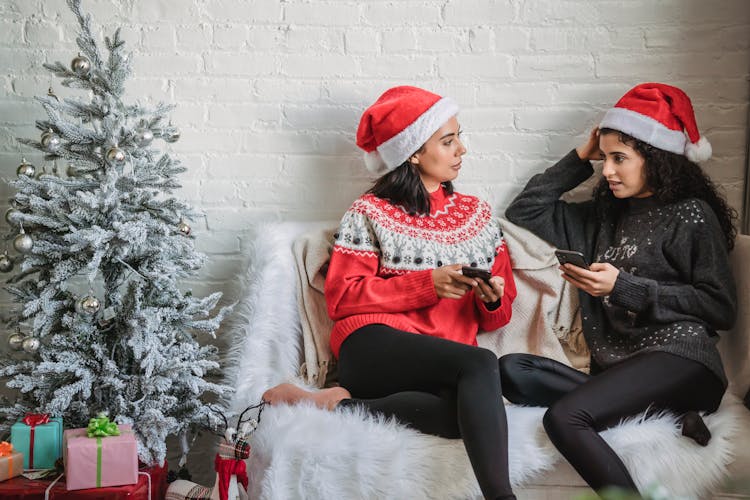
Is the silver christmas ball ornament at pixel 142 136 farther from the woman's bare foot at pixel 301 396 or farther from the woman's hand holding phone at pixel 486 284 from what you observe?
the woman's hand holding phone at pixel 486 284

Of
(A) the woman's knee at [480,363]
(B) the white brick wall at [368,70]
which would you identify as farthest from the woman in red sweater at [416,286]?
(B) the white brick wall at [368,70]

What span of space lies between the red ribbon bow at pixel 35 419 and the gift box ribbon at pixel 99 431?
137 millimetres

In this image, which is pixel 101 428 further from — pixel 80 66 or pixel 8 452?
pixel 80 66

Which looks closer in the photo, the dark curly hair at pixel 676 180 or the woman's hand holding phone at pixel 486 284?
the woman's hand holding phone at pixel 486 284

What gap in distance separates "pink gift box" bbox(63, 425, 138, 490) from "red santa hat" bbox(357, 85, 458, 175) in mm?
1056

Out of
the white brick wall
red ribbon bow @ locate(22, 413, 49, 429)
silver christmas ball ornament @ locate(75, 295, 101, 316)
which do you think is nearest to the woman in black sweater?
the white brick wall

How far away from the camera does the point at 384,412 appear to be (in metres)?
1.91

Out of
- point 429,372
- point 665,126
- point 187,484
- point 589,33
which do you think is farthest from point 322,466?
point 589,33

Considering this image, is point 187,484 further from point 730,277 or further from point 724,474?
point 730,277

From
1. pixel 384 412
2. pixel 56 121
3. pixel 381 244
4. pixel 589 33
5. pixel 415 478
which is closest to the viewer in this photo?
pixel 415 478

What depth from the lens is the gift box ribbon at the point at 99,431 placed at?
192 centimetres

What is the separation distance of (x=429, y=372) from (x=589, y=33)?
1306mm

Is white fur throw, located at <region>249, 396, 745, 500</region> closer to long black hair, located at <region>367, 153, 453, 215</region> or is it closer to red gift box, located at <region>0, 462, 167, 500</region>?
red gift box, located at <region>0, 462, 167, 500</region>

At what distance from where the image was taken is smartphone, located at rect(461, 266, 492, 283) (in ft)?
6.62
